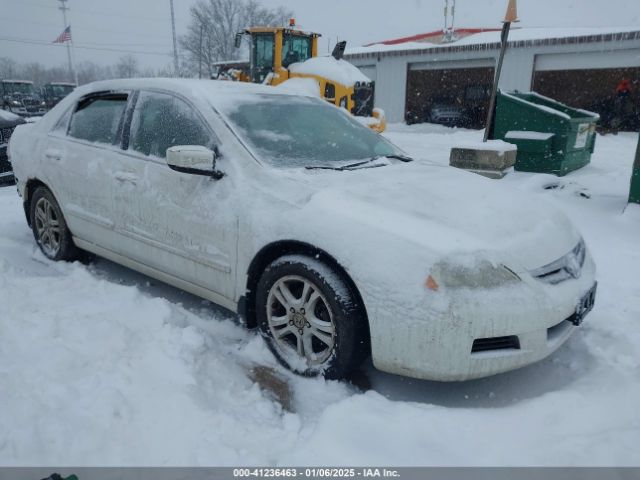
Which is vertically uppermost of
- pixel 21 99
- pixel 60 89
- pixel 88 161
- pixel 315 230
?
pixel 60 89

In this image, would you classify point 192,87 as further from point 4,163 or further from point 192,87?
point 4,163

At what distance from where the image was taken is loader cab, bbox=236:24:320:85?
12852 millimetres

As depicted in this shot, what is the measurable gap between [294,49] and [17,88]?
65.7ft

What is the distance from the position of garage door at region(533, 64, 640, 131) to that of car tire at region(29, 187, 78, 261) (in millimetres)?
19590

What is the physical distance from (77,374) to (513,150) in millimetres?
6464

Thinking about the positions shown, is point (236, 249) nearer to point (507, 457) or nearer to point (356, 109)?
point (507, 457)

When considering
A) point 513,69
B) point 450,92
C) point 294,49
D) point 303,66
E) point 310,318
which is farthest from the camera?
point 450,92

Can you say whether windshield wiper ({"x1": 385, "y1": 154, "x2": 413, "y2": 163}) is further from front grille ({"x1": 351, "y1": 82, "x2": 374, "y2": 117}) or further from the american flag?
the american flag

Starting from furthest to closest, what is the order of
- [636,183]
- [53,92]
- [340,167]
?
[53,92] < [636,183] < [340,167]

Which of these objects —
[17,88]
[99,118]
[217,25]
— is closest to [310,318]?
[99,118]

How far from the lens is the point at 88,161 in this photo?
3.68m

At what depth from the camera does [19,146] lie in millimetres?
4387

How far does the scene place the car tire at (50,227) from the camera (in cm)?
407

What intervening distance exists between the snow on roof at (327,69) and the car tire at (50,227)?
923 centimetres
